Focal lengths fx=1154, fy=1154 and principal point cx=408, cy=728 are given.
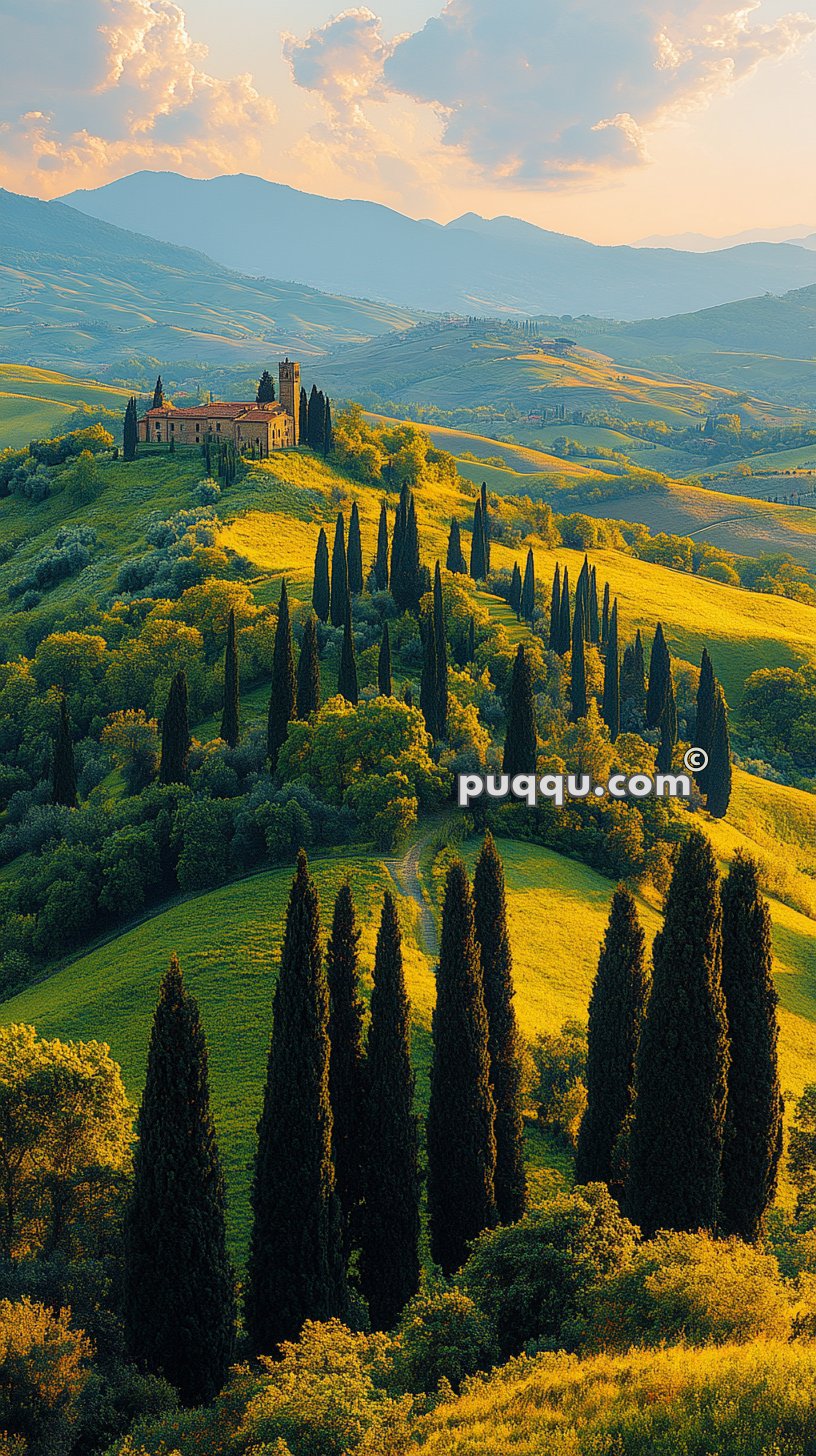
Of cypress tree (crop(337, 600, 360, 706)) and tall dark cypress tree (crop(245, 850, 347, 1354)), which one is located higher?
cypress tree (crop(337, 600, 360, 706))

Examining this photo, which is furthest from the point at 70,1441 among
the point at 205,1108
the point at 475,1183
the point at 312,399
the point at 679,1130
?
the point at 312,399

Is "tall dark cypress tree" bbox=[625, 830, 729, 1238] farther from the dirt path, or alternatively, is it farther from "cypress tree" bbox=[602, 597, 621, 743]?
"cypress tree" bbox=[602, 597, 621, 743]

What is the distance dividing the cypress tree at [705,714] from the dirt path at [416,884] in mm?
35948

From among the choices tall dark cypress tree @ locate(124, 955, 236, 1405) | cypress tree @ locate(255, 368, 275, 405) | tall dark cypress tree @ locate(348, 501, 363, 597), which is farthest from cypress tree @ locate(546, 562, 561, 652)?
tall dark cypress tree @ locate(124, 955, 236, 1405)

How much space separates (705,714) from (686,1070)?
227ft

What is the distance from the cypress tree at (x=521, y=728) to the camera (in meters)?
75.4

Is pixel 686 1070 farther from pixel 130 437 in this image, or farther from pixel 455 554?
pixel 130 437

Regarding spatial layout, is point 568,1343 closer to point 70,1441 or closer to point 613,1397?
point 613,1397

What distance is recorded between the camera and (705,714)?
328 ft

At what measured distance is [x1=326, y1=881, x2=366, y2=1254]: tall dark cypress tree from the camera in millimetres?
36000

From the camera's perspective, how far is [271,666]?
3861 inches

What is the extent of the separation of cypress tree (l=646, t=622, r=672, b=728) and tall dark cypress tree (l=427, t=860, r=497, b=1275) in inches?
2670

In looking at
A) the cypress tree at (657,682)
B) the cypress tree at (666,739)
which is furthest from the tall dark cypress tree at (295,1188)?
the cypress tree at (657,682)

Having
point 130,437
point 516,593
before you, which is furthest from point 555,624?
point 130,437
